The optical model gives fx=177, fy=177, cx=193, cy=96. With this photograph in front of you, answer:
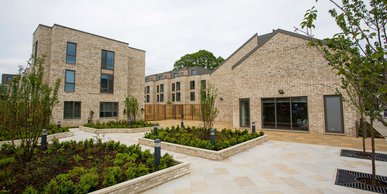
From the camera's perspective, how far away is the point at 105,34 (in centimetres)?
1931

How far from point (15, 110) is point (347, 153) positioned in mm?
11126

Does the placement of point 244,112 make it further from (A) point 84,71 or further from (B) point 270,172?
(A) point 84,71

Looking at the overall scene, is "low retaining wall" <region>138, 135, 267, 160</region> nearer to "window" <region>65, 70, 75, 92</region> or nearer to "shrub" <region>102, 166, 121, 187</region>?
"shrub" <region>102, 166, 121, 187</region>

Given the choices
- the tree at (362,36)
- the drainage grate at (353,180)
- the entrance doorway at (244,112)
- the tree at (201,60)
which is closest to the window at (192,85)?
the tree at (201,60)

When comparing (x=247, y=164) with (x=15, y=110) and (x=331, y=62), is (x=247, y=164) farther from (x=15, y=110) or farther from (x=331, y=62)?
(x=15, y=110)

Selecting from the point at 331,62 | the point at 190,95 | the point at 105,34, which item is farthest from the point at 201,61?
the point at 331,62

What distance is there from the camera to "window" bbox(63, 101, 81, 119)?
625 inches

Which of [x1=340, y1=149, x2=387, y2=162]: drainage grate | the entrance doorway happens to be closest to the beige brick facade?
the entrance doorway

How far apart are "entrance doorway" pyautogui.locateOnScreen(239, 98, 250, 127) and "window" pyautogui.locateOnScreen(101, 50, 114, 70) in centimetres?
1411

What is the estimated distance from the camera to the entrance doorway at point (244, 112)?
1373cm

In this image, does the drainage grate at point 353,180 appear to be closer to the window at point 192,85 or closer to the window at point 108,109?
the window at point 108,109

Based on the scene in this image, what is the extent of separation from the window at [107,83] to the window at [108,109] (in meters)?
1.38

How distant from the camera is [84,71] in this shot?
674 inches

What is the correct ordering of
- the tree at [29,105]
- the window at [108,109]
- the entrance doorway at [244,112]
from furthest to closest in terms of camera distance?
the window at [108,109]
the entrance doorway at [244,112]
the tree at [29,105]
